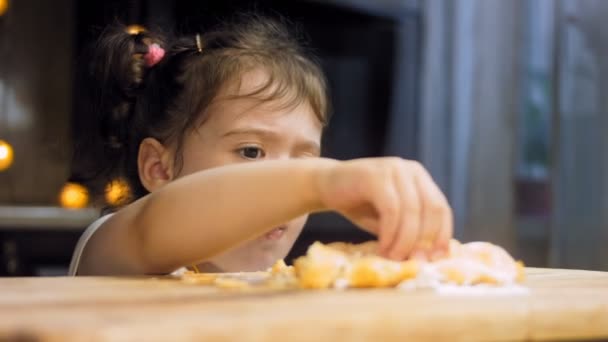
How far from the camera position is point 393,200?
61 centimetres

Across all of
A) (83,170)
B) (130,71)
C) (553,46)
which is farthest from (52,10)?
(553,46)

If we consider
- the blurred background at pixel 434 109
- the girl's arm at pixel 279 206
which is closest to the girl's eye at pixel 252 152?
the girl's arm at pixel 279 206

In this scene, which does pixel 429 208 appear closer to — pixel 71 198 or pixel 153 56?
pixel 153 56

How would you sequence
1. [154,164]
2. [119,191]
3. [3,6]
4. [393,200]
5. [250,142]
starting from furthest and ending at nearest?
[3,6] → [119,191] → [154,164] → [250,142] → [393,200]

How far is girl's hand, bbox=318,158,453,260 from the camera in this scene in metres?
0.61

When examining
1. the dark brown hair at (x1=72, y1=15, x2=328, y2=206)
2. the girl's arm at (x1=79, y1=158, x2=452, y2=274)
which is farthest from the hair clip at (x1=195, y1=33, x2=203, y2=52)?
the girl's arm at (x1=79, y1=158, x2=452, y2=274)

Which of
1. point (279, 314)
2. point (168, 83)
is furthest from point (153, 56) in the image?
point (279, 314)

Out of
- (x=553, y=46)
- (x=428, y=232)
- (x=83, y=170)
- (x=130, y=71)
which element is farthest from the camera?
(x=553, y=46)

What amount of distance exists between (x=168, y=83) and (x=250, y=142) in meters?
0.23

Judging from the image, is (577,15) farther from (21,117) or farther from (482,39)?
(21,117)

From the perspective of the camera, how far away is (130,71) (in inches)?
52.9

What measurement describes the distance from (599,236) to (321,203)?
1.96m

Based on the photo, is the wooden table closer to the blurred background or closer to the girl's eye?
the girl's eye

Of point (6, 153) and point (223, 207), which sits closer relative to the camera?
point (223, 207)
